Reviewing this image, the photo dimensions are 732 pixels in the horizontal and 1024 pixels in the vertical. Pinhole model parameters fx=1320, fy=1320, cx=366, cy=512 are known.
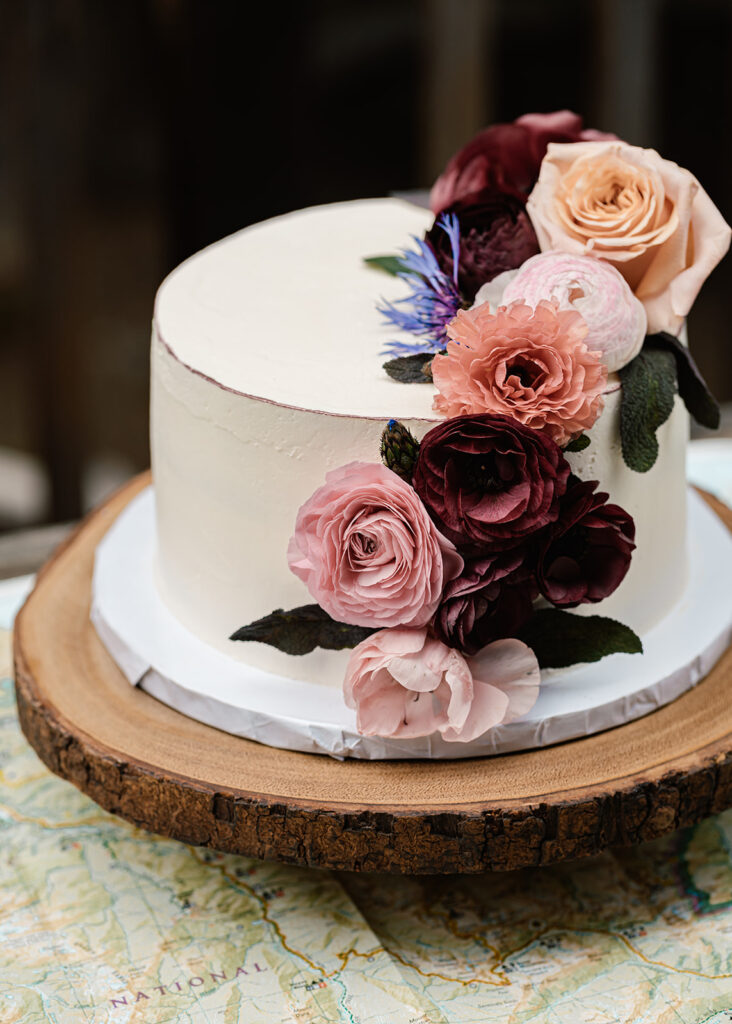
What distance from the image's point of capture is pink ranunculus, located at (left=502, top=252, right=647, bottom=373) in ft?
3.74

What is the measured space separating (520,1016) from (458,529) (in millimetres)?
423

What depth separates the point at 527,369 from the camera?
3.56 ft

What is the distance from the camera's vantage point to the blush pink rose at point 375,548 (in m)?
1.05

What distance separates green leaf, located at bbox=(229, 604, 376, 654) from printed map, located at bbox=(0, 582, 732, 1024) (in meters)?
0.27

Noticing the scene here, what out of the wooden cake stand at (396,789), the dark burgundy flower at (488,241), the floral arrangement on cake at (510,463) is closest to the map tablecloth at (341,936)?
the wooden cake stand at (396,789)

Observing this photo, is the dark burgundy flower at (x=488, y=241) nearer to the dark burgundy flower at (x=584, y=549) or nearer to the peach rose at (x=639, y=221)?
the peach rose at (x=639, y=221)

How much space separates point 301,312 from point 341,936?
61cm

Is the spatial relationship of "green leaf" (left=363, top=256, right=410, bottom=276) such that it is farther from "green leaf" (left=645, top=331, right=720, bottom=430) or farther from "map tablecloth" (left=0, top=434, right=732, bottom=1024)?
"map tablecloth" (left=0, top=434, right=732, bottom=1024)

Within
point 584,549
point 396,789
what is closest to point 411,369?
point 584,549

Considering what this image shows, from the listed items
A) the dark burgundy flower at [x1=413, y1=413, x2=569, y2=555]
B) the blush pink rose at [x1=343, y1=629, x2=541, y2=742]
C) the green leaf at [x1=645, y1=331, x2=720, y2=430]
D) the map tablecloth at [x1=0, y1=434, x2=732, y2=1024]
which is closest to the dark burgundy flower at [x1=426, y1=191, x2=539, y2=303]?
the green leaf at [x1=645, y1=331, x2=720, y2=430]

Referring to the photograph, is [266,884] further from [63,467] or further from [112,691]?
[63,467]

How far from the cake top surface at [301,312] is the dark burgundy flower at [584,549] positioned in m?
0.15

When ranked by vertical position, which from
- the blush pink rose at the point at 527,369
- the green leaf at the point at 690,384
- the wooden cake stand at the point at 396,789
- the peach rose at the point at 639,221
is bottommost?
the wooden cake stand at the point at 396,789

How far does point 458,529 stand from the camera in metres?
1.05
